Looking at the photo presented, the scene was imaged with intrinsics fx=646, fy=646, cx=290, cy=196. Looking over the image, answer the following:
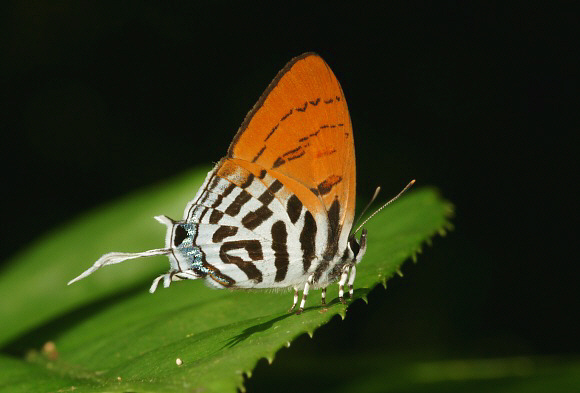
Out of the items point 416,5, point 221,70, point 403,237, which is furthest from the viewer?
point 221,70

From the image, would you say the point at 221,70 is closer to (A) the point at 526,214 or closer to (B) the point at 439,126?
(B) the point at 439,126

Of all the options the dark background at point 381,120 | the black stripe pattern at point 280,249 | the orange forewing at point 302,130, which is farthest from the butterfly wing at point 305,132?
the dark background at point 381,120

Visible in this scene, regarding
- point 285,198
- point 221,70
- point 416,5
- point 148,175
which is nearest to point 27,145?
point 148,175

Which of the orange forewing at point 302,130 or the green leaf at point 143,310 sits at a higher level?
the orange forewing at point 302,130

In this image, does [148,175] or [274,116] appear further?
[148,175]

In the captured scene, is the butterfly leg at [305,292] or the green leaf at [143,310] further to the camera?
the butterfly leg at [305,292]

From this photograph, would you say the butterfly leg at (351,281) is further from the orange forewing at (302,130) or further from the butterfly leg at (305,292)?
the orange forewing at (302,130)

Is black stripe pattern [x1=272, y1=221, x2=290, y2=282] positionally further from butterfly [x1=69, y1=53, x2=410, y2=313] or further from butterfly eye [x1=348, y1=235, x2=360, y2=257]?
butterfly eye [x1=348, y1=235, x2=360, y2=257]

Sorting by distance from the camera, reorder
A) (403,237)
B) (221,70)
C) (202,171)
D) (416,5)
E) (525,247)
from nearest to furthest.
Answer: (403,237) → (202,171) → (525,247) → (416,5) → (221,70)

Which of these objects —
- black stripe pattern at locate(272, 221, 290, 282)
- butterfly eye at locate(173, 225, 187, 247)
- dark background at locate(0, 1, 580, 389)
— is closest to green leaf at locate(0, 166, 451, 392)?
black stripe pattern at locate(272, 221, 290, 282)
